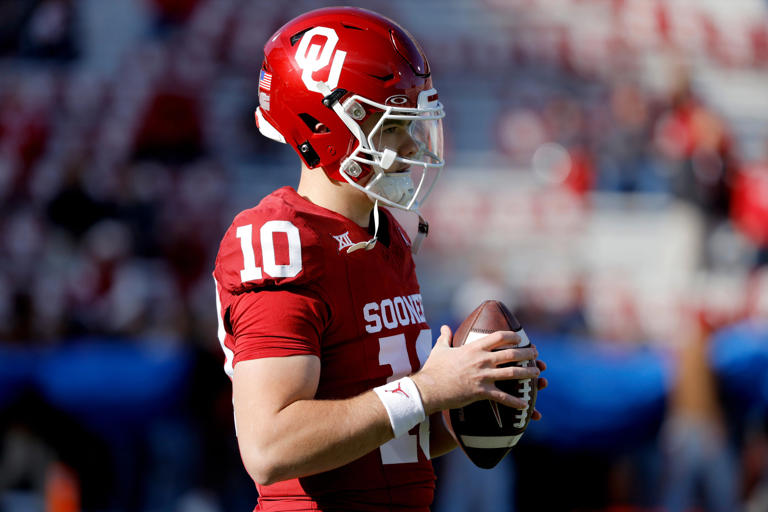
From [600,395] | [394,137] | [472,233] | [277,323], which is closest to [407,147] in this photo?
[394,137]

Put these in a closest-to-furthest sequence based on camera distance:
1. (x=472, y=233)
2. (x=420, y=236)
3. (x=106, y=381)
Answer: (x=420, y=236)
(x=106, y=381)
(x=472, y=233)

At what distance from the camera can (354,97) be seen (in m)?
2.07

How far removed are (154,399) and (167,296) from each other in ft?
5.00

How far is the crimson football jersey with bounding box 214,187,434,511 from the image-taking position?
6.19 ft

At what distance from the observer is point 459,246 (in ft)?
29.5

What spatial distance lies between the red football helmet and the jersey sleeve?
12.8 inches

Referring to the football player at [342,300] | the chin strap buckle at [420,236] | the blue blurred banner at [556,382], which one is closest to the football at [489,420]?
the football player at [342,300]

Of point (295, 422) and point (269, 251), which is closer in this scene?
point (295, 422)

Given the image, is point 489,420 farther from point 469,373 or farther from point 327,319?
point 327,319

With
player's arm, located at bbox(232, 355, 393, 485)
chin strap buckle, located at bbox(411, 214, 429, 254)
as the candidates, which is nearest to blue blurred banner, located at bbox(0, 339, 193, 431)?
chin strap buckle, located at bbox(411, 214, 429, 254)

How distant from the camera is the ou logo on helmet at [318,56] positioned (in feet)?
6.82

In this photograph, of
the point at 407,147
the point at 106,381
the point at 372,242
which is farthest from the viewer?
the point at 106,381

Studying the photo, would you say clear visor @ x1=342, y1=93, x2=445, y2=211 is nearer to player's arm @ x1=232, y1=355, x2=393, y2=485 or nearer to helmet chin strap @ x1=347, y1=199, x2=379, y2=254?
helmet chin strap @ x1=347, y1=199, x2=379, y2=254

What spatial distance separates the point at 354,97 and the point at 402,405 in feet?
2.17
